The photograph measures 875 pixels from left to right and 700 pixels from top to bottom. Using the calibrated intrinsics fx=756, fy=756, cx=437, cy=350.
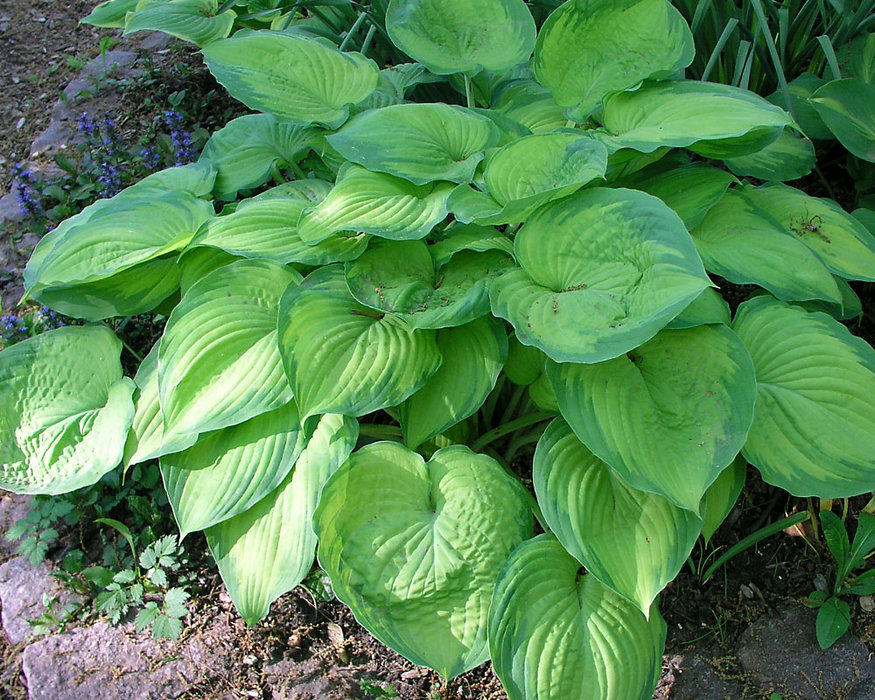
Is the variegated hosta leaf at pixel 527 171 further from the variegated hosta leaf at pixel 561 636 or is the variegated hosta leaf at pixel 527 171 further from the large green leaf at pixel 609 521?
the variegated hosta leaf at pixel 561 636

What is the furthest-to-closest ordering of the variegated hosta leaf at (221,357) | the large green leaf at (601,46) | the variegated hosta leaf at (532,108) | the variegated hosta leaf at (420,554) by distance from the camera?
the variegated hosta leaf at (532,108), the large green leaf at (601,46), the variegated hosta leaf at (221,357), the variegated hosta leaf at (420,554)

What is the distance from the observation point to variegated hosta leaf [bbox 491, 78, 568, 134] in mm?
1884

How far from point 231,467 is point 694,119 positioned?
1.17 m

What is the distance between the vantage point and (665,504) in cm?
134

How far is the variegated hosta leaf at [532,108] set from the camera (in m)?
1.88

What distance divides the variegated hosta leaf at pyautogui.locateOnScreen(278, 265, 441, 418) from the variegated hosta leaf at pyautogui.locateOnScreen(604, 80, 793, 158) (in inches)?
23.6

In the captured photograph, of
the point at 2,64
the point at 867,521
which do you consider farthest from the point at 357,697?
the point at 2,64

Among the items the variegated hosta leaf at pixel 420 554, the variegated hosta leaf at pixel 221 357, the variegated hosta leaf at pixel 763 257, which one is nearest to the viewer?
the variegated hosta leaf at pixel 420 554

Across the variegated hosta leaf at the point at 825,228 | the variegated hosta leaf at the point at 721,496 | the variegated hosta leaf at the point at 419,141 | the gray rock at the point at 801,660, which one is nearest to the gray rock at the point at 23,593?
the variegated hosta leaf at the point at 419,141

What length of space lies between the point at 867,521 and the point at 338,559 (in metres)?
1.11

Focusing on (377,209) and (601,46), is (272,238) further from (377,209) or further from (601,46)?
(601,46)

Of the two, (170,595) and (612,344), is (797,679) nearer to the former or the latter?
(612,344)

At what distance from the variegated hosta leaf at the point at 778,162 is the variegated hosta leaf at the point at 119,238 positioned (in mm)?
1292

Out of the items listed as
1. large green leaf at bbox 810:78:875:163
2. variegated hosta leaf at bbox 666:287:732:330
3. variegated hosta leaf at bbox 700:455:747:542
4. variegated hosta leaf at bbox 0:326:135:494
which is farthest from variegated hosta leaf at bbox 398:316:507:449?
large green leaf at bbox 810:78:875:163
